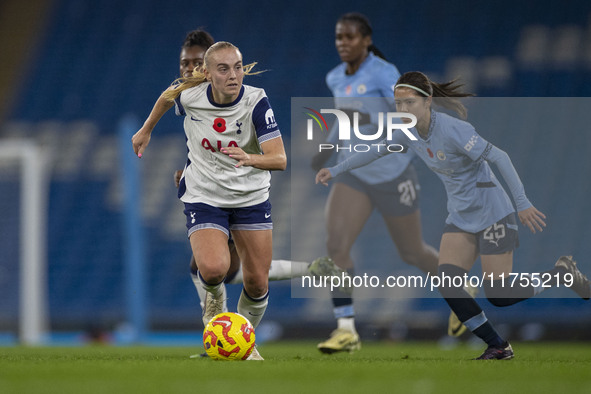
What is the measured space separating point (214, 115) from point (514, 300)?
7.43 feet

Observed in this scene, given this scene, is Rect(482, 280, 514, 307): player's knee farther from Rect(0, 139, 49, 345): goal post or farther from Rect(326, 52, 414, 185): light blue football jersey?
Rect(0, 139, 49, 345): goal post

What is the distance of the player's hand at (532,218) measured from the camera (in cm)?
614

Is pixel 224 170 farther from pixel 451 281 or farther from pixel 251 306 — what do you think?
pixel 451 281

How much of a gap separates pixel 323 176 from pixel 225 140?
4.33 ft

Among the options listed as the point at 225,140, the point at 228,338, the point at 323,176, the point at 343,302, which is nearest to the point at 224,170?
the point at 225,140

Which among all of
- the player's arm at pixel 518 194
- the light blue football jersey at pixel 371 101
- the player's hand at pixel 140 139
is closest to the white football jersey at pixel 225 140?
the player's hand at pixel 140 139

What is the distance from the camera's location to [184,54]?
7027mm

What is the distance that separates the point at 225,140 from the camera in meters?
5.87

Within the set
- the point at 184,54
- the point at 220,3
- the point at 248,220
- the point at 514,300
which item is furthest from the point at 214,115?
the point at 220,3

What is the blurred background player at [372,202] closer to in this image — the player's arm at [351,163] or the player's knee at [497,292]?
the player's arm at [351,163]

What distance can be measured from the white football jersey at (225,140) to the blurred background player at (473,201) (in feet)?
3.69

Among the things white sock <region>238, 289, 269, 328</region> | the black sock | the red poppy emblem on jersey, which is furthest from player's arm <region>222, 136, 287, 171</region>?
the black sock

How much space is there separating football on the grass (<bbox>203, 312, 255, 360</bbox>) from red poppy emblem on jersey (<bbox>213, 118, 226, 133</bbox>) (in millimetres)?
1125

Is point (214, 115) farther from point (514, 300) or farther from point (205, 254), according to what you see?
point (514, 300)
